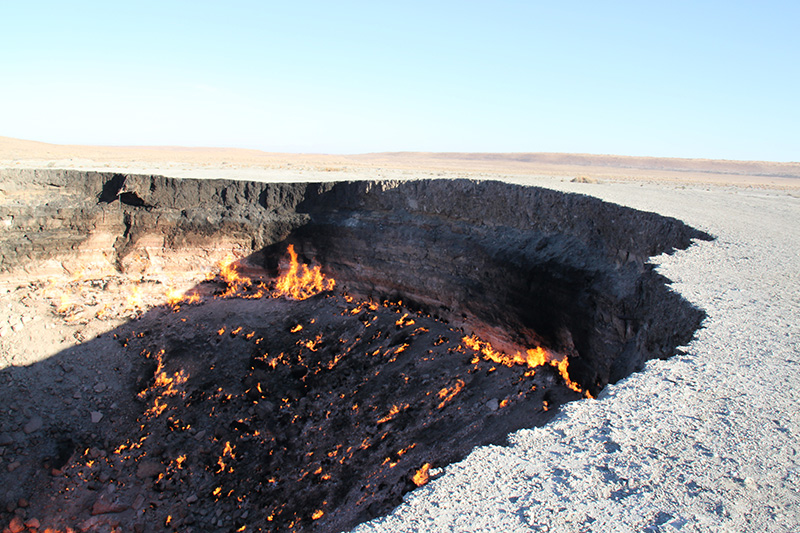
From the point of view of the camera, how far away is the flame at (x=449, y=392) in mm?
8023

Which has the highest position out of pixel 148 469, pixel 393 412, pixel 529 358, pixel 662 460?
pixel 662 460

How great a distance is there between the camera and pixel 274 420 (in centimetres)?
853

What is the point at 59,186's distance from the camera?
36.7 ft

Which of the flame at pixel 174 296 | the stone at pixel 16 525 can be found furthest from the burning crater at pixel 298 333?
the stone at pixel 16 525

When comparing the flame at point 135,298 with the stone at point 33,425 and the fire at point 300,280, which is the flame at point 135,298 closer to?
the fire at point 300,280

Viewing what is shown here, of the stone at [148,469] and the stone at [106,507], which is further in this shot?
the stone at [148,469]

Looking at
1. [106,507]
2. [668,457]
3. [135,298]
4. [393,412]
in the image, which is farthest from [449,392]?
[135,298]

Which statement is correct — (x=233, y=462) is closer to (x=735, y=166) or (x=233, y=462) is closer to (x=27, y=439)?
(x=27, y=439)

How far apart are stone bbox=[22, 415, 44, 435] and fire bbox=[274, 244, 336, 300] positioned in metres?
5.46

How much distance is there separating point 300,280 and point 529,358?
6263 millimetres

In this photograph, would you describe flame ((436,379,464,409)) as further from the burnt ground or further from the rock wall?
the rock wall

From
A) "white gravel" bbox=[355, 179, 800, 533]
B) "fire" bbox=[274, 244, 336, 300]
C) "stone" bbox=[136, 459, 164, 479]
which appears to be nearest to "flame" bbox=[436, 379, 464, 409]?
"stone" bbox=[136, 459, 164, 479]

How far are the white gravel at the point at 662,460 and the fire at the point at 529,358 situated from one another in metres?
4.48

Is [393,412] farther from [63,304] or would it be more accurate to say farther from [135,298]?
[63,304]
